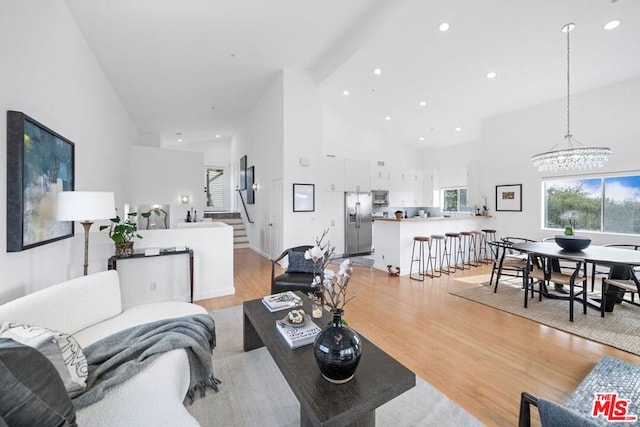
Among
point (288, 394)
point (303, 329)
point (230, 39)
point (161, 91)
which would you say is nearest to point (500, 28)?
point (230, 39)

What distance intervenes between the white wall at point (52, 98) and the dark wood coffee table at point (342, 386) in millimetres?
1910

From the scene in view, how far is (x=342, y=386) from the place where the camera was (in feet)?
4.42

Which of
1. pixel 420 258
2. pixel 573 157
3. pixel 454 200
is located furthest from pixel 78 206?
pixel 454 200

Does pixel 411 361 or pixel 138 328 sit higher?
pixel 138 328

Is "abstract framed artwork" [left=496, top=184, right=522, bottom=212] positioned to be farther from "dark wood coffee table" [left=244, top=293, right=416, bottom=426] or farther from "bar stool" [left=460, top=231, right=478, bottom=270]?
"dark wood coffee table" [left=244, top=293, right=416, bottom=426]

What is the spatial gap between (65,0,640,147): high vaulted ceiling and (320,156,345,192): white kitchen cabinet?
1.67 m

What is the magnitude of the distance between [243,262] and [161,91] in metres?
4.28

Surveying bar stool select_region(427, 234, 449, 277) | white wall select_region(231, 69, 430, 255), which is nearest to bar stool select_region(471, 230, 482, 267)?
bar stool select_region(427, 234, 449, 277)

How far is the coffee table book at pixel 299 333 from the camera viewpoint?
67.9 inches

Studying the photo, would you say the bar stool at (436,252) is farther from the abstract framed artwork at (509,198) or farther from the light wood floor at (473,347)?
the abstract framed artwork at (509,198)

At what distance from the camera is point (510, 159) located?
20.5ft

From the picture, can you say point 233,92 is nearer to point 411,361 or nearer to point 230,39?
point 230,39

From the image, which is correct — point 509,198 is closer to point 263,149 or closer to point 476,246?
point 476,246

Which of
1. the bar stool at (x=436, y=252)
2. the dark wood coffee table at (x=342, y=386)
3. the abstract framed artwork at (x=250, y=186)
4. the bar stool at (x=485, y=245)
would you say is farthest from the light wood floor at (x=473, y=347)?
the abstract framed artwork at (x=250, y=186)
